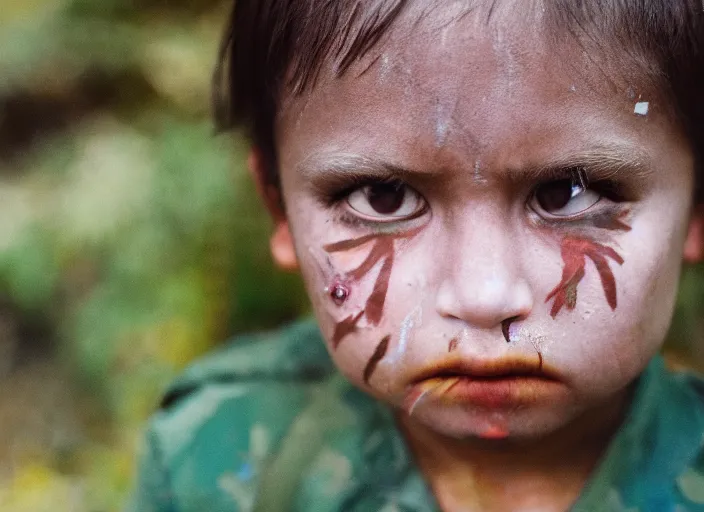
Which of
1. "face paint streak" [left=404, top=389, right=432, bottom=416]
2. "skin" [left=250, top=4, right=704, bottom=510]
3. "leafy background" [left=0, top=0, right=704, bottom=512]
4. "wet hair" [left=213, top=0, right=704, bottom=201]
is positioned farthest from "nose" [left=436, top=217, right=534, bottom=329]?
"leafy background" [left=0, top=0, right=704, bottom=512]

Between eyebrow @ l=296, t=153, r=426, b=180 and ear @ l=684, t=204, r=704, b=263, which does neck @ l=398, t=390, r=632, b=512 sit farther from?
eyebrow @ l=296, t=153, r=426, b=180

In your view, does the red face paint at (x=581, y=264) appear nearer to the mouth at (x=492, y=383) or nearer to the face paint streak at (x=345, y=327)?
the mouth at (x=492, y=383)

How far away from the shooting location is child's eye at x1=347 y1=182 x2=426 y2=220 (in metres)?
0.84

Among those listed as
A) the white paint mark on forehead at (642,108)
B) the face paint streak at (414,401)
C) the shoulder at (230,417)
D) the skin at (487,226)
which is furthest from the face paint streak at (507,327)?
the shoulder at (230,417)

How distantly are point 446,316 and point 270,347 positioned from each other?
0.59 m

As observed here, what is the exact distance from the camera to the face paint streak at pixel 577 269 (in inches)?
31.5

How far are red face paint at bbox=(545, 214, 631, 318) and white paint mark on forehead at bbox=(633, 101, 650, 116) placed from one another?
11 cm

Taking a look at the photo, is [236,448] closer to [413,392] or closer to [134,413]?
[413,392]

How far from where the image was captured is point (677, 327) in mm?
1686

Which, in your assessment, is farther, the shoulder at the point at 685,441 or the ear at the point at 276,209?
the ear at the point at 276,209

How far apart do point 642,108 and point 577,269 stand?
18cm

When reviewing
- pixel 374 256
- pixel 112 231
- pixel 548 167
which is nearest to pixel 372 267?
pixel 374 256

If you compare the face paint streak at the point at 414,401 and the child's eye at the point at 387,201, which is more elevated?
the child's eye at the point at 387,201

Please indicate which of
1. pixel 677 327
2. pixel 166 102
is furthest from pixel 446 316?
pixel 166 102
